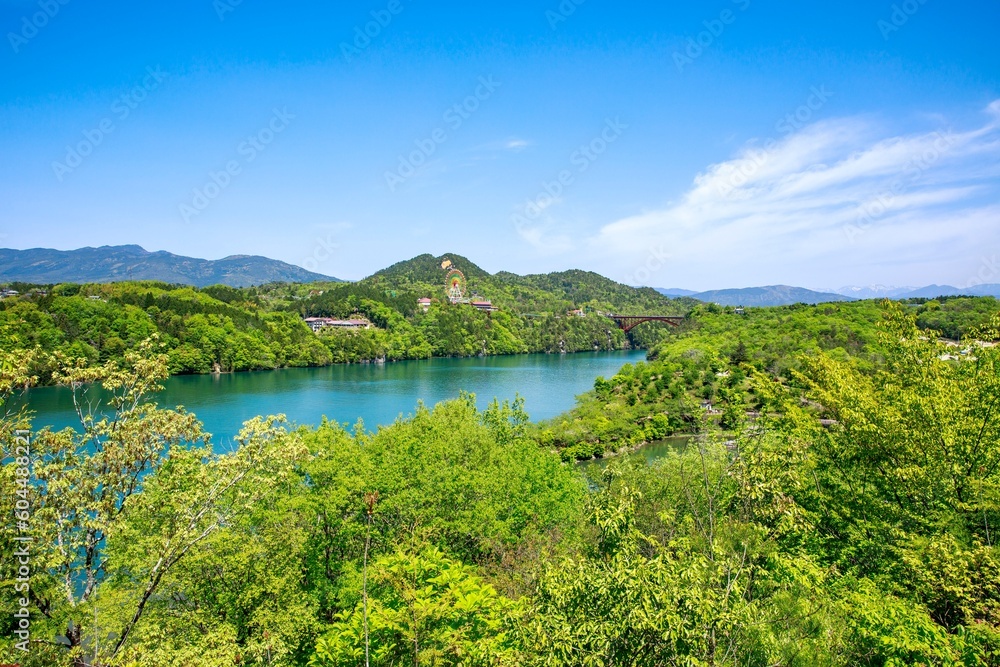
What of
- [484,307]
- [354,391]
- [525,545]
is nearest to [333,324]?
[484,307]

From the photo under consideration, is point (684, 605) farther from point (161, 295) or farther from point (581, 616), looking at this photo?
point (161, 295)

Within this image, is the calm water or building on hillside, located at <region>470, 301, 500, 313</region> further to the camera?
building on hillside, located at <region>470, 301, 500, 313</region>

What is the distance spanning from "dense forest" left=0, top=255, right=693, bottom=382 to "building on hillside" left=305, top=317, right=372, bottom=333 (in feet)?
9.11

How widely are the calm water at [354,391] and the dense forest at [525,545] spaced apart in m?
19.6

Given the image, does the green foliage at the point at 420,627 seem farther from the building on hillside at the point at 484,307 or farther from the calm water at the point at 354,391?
the building on hillside at the point at 484,307

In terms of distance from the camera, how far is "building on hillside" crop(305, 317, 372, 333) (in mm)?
83438

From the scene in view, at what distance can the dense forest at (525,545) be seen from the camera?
446cm

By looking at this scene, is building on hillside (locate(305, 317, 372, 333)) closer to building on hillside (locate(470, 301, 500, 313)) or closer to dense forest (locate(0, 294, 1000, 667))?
building on hillside (locate(470, 301, 500, 313))

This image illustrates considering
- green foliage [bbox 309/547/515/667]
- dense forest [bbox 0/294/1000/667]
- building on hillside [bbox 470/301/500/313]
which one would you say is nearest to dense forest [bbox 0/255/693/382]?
dense forest [bbox 0/294/1000/667]

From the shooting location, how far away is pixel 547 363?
8031 cm

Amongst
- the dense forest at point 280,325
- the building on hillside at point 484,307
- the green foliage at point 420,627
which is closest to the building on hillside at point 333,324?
the dense forest at point 280,325

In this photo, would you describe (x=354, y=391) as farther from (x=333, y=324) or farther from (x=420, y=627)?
(x=420, y=627)

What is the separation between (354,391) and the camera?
4953 cm

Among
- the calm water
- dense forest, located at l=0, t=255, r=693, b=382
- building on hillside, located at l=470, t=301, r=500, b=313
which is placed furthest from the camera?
building on hillside, located at l=470, t=301, r=500, b=313
